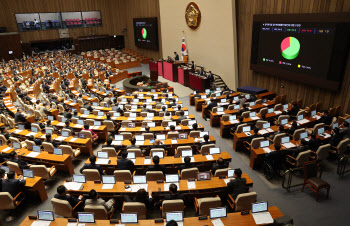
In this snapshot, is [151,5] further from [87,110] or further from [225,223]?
[225,223]

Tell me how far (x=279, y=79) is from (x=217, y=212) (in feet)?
36.4

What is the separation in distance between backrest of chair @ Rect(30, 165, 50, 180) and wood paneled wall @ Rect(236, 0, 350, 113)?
39.7 ft

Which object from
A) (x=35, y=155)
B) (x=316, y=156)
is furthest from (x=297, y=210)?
(x=35, y=155)

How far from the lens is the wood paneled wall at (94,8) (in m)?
28.2

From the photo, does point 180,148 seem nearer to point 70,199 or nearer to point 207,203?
point 207,203

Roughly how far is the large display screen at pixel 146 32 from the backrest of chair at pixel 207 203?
23.0 m

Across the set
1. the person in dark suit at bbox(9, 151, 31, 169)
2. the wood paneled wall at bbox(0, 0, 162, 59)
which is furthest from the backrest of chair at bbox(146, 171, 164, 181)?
the wood paneled wall at bbox(0, 0, 162, 59)

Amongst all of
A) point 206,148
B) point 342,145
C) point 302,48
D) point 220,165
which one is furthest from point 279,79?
point 220,165

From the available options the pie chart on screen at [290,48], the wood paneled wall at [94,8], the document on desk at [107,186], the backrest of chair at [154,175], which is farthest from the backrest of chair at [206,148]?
the wood paneled wall at [94,8]

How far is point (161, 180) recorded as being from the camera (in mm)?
6512

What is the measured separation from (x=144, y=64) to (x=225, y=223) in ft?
84.3

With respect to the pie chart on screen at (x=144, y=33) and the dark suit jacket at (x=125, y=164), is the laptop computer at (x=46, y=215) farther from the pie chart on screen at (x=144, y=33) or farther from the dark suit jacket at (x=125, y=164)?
the pie chart on screen at (x=144, y=33)

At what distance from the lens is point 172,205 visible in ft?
17.8

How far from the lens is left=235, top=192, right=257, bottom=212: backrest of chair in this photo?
18.4 ft
